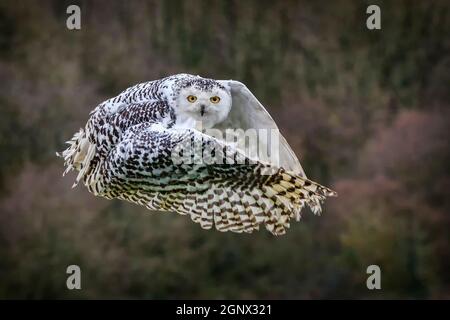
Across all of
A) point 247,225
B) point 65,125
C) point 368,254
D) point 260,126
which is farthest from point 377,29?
point 247,225

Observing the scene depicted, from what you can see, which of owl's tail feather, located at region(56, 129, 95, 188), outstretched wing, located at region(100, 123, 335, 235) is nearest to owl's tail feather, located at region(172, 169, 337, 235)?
outstretched wing, located at region(100, 123, 335, 235)

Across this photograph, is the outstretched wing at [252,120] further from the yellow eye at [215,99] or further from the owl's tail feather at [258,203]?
the owl's tail feather at [258,203]

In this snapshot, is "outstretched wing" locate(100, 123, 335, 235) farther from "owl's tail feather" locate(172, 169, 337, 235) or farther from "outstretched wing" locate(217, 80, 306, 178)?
"outstretched wing" locate(217, 80, 306, 178)

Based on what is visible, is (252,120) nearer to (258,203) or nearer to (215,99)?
(215,99)

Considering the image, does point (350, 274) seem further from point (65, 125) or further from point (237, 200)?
point (237, 200)

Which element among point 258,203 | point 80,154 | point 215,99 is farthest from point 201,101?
point 80,154

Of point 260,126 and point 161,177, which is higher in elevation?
point 260,126

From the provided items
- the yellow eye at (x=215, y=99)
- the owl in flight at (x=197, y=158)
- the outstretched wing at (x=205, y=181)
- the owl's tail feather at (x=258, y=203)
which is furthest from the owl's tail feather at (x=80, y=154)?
the yellow eye at (x=215, y=99)
